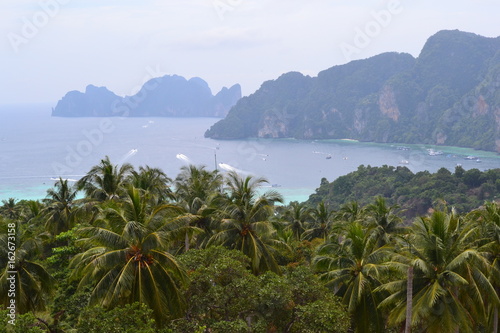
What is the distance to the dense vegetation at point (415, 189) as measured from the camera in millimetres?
80812

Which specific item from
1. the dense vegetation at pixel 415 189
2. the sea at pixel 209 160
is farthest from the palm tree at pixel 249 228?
the sea at pixel 209 160

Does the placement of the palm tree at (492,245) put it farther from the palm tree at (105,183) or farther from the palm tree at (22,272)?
the palm tree at (105,183)

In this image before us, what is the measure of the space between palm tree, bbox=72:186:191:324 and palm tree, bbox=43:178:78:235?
507 inches

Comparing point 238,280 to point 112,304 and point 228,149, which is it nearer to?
point 112,304

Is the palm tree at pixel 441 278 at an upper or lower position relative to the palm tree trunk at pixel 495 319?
upper

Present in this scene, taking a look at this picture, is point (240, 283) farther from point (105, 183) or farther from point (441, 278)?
point (105, 183)

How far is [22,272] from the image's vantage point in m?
14.8

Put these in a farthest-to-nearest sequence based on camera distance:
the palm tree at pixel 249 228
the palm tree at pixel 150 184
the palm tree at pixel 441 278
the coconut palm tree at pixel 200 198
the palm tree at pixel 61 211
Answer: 1. the palm tree at pixel 150 184
2. the palm tree at pixel 61 211
3. the coconut palm tree at pixel 200 198
4. the palm tree at pixel 249 228
5. the palm tree at pixel 441 278

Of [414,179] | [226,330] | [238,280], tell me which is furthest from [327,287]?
[414,179]

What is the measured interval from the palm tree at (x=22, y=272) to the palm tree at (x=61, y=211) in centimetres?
1047

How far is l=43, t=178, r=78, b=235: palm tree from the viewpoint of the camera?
84.5 feet

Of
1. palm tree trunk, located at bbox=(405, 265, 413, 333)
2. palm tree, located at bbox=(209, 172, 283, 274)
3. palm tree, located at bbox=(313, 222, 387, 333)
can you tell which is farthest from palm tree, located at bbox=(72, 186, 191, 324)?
palm tree trunk, located at bbox=(405, 265, 413, 333)

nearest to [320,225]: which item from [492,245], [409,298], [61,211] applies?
[61,211]

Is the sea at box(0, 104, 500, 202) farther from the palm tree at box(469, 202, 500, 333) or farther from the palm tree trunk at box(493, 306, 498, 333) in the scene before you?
the palm tree trunk at box(493, 306, 498, 333)
